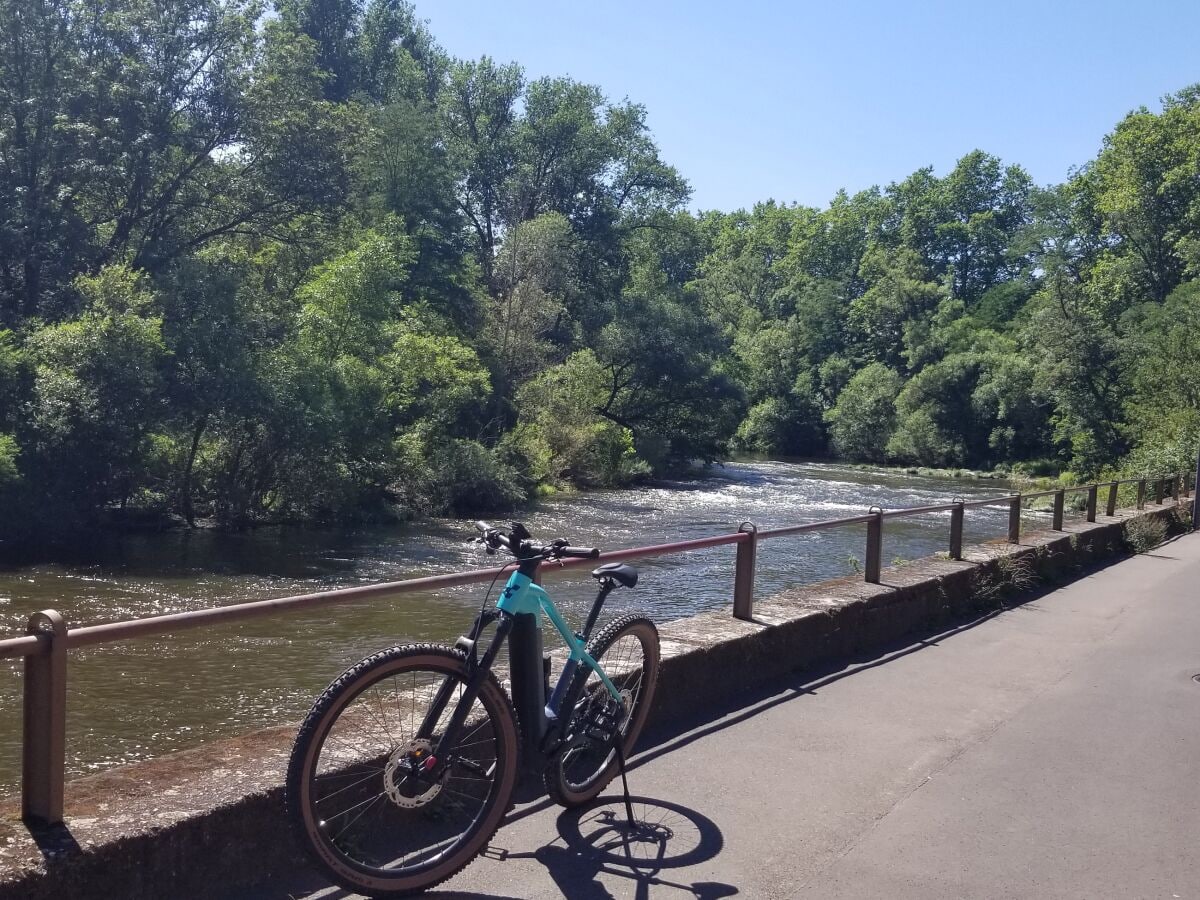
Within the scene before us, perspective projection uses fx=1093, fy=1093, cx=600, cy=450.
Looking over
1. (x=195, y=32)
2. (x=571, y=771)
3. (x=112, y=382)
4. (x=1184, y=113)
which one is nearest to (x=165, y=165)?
(x=195, y=32)

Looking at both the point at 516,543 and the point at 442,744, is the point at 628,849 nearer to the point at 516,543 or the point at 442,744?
the point at 442,744

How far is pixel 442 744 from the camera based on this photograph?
3.66 m

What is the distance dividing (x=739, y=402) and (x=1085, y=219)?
33.6 metres

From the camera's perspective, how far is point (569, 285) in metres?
44.6

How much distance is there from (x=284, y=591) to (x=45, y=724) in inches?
600

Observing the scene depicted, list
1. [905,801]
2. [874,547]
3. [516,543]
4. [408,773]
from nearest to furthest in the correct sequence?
[408,773] < [516,543] < [905,801] < [874,547]

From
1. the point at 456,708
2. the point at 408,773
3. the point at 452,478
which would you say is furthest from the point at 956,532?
the point at 452,478

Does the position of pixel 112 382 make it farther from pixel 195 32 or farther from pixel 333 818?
pixel 333 818

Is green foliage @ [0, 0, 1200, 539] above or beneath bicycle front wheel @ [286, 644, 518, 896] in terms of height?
above

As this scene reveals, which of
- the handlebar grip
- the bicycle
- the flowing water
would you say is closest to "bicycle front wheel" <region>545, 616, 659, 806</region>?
the bicycle

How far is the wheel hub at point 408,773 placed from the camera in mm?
3605

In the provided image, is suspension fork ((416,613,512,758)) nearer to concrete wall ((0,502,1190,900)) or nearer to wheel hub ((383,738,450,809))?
wheel hub ((383,738,450,809))

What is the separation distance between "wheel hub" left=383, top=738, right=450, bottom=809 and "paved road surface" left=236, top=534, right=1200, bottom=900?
319 millimetres

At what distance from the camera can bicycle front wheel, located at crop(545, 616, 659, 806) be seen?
14.3 ft
